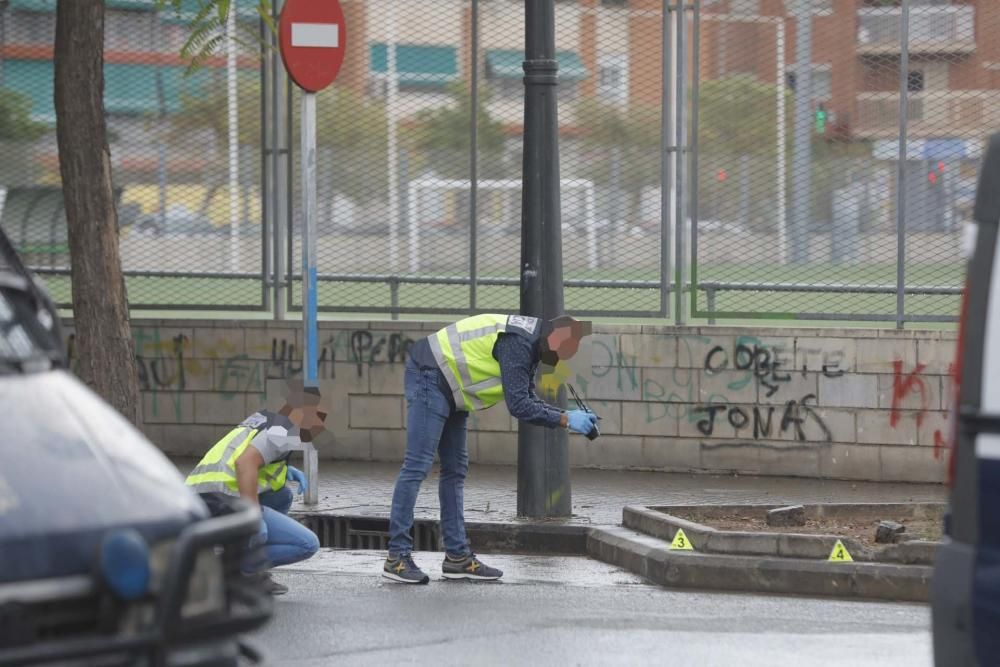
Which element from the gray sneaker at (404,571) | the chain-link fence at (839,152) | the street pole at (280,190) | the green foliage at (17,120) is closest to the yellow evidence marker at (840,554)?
the gray sneaker at (404,571)

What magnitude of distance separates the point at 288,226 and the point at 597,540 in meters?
4.94

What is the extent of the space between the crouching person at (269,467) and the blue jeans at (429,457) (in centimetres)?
53

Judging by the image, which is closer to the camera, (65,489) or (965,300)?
(65,489)

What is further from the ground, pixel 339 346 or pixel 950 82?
pixel 950 82

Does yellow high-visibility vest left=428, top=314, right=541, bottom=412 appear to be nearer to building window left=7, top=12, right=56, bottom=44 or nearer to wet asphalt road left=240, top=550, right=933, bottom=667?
wet asphalt road left=240, top=550, right=933, bottom=667

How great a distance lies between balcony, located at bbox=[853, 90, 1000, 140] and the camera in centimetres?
1215

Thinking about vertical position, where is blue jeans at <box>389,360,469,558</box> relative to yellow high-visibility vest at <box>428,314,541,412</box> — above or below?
below

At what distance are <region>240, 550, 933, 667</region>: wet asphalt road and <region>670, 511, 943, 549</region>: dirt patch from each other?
910 mm

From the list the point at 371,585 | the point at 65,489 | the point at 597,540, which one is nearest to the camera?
the point at 65,489

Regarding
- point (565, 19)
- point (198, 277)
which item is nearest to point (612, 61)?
point (565, 19)

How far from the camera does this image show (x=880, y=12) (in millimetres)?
12336

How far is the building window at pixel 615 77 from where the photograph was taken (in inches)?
504

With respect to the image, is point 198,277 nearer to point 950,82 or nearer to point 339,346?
point 339,346

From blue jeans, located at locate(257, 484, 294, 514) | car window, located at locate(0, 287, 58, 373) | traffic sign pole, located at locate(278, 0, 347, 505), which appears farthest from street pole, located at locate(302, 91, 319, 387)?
car window, located at locate(0, 287, 58, 373)
